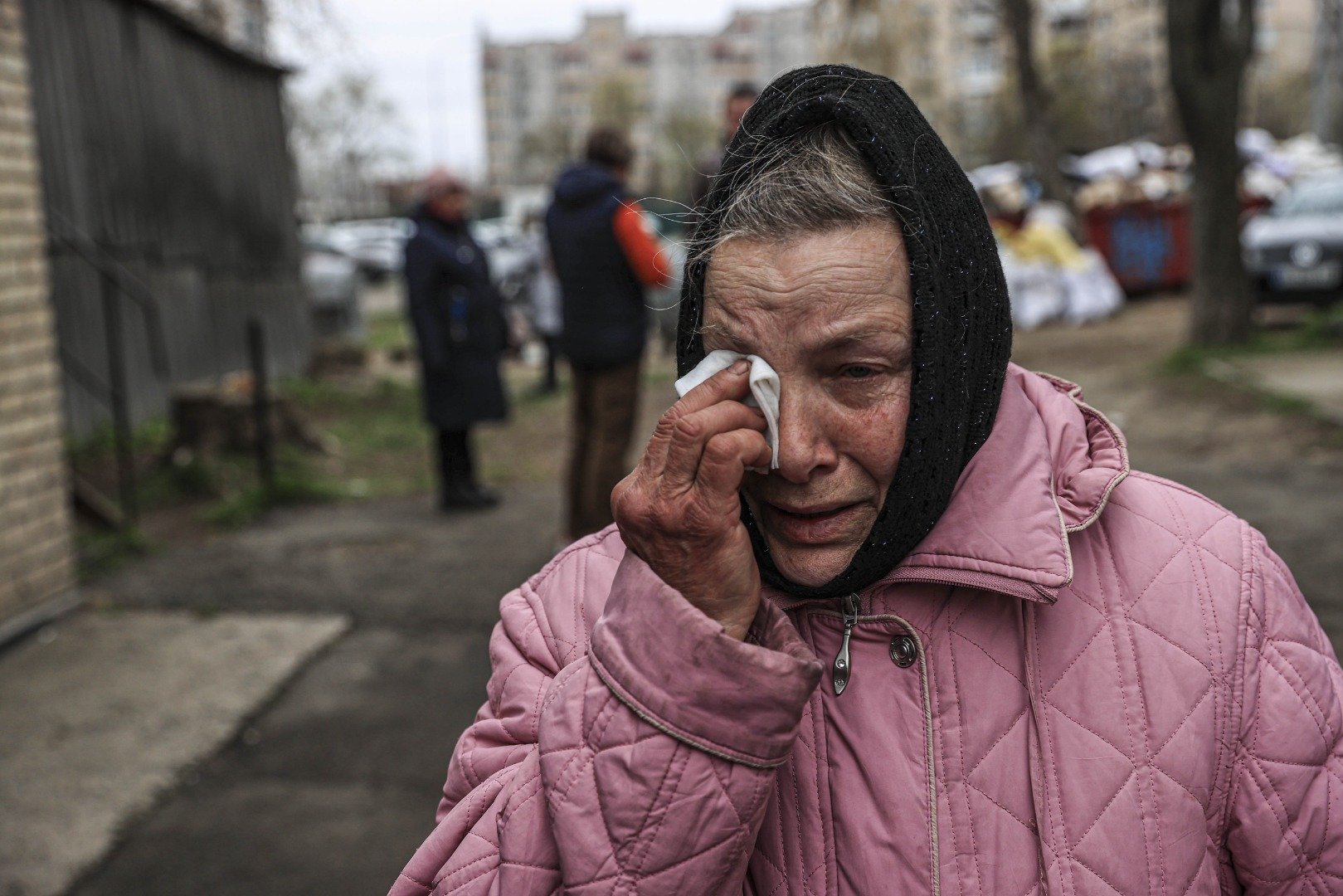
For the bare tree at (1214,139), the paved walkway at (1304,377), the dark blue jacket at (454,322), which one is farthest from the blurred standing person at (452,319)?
the bare tree at (1214,139)

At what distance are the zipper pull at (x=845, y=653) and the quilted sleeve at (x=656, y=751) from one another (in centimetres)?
14

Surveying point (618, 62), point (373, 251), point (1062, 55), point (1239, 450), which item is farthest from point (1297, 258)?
point (618, 62)

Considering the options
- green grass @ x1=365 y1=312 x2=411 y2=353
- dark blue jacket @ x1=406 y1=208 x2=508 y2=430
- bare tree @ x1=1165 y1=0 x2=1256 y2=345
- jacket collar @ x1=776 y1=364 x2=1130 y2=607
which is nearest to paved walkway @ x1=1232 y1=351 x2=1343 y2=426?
bare tree @ x1=1165 y1=0 x2=1256 y2=345

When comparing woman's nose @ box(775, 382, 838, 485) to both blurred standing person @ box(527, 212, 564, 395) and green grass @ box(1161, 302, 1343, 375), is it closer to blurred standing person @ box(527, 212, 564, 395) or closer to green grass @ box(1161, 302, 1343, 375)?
green grass @ box(1161, 302, 1343, 375)

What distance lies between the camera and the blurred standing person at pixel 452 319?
7.05 meters

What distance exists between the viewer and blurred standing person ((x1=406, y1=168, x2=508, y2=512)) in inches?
278

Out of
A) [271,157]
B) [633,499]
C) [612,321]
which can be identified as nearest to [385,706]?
[612,321]

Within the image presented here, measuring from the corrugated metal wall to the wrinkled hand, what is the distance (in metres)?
7.63

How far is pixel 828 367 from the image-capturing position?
1401mm

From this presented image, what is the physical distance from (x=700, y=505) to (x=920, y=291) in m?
0.36

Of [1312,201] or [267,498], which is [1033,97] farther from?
[267,498]

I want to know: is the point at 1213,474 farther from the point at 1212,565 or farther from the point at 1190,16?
the point at 1212,565

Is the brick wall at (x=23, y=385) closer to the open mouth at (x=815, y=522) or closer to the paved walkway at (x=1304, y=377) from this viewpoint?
the open mouth at (x=815, y=522)

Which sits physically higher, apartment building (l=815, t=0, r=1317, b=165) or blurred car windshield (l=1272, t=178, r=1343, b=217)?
apartment building (l=815, t=0, r=1317, b=165)
